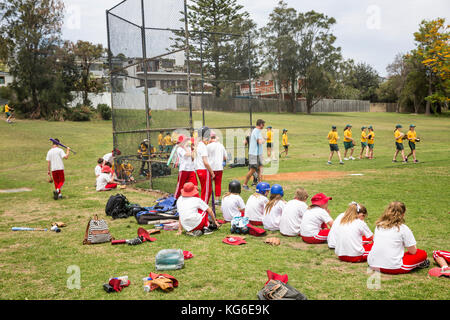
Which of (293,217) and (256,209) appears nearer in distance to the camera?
(293,217)

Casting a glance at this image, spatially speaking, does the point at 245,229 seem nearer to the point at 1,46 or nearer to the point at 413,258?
the point at 413,258

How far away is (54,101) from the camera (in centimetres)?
3956

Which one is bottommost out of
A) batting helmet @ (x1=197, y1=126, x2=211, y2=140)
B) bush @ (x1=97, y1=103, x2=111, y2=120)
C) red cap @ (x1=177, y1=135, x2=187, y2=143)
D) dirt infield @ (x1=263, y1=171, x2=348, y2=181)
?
dirt infield @ (x1=263, y1=171, x2=348, y2=181)

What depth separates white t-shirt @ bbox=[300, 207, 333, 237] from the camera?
639 cm

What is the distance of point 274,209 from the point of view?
24.0 ft

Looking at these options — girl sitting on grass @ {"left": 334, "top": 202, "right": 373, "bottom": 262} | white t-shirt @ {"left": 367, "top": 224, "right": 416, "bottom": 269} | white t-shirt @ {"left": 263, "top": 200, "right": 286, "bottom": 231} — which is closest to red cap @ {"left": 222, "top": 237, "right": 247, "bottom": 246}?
white t-shirt @ {"left": 263, "top": 200, "right": 286, "bottom": 231}

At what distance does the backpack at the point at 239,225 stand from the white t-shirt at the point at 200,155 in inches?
75.7

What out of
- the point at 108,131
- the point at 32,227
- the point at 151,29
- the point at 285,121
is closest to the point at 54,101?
the point at 108,131

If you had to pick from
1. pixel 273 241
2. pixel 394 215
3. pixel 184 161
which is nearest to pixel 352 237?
pixel 394 215

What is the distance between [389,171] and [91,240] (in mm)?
12137

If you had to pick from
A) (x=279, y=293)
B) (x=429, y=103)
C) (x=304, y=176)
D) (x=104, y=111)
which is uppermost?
(x=429, y=103)

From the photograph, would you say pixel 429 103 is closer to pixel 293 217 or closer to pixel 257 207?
pixel 257 207

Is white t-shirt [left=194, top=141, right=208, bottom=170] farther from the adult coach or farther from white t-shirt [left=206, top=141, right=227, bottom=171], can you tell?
the adult coach

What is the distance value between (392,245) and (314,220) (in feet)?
5.46
